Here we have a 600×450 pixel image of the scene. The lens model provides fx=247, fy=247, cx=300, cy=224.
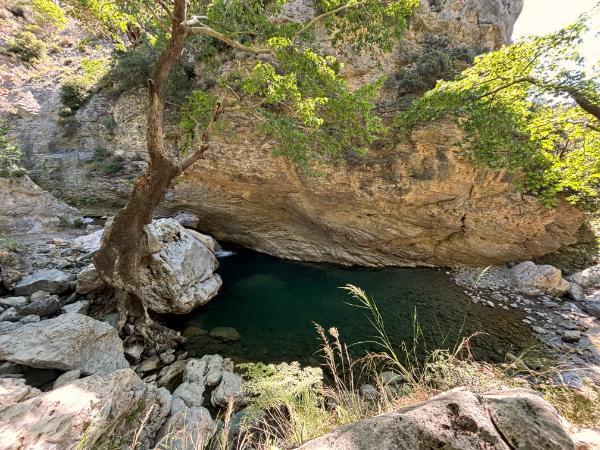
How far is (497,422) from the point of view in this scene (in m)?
1.28

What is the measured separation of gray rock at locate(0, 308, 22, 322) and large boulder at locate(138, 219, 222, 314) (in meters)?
2.27

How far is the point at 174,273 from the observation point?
6.89m

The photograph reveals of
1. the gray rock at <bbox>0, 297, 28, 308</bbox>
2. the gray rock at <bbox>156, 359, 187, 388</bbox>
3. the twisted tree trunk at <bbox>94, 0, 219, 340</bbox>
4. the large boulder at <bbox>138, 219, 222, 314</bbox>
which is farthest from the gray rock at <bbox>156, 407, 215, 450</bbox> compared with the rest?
the gray rock at <bbox>0, 297, 28, 308</bbox>

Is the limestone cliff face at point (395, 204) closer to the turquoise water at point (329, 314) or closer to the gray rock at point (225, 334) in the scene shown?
the turquoise water at point (329, 314)

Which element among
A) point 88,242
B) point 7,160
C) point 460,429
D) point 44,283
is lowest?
point 44,283

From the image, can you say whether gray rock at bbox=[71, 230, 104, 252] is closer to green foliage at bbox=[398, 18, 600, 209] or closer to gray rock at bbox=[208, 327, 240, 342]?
gray rock at bbox=[208, 327, 240, 342]

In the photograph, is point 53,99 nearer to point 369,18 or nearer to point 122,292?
point 122,292

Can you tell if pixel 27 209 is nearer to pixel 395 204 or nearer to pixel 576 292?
pixel 395 204

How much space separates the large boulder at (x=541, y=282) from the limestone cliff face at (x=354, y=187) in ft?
3.63

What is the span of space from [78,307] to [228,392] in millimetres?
4377

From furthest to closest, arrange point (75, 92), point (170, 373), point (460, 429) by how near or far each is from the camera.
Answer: point (75, 92)
point (170, 373)
point (460, 429)

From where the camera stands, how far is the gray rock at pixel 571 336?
6.22 metres

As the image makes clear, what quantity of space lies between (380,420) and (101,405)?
9.70 feet

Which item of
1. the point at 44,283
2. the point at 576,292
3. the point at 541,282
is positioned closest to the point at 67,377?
the point at 44,283
